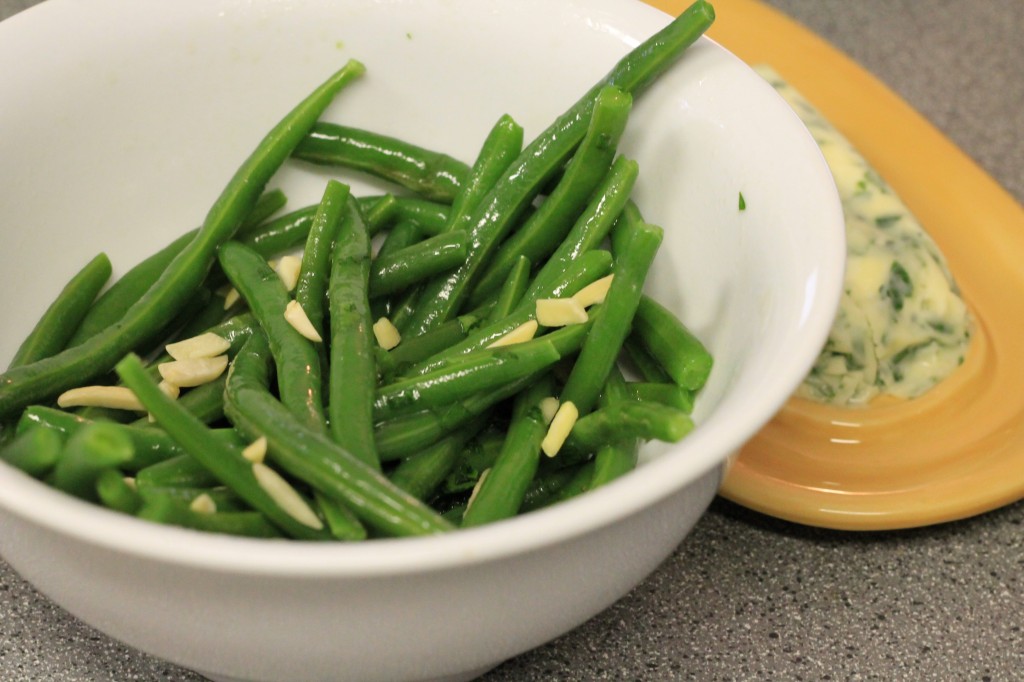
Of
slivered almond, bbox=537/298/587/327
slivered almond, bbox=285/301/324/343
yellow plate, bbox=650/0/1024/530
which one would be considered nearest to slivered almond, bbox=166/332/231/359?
slivered almond, bbox=285/301/324/343

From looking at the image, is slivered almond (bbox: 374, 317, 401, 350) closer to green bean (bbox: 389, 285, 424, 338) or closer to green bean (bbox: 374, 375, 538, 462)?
green bean (bbox: 389, 285, 424, 338)

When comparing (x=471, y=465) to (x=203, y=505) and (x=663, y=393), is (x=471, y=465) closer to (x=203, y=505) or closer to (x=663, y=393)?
(x=663, y=393)

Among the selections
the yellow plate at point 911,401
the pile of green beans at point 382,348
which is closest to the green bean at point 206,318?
the pile of green beans at point 382,348

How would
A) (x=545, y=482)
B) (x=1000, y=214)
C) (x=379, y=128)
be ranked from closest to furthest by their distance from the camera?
(x=545, y=482) → (x=379, y=128) → (x=1000, y=214)

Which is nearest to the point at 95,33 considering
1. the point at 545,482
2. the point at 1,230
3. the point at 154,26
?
the point at 154,26

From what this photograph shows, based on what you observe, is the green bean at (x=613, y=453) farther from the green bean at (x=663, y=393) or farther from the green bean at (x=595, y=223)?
the green bean at (x=595, y=223)

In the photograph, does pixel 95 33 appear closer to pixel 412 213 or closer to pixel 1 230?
pixel 1 230
